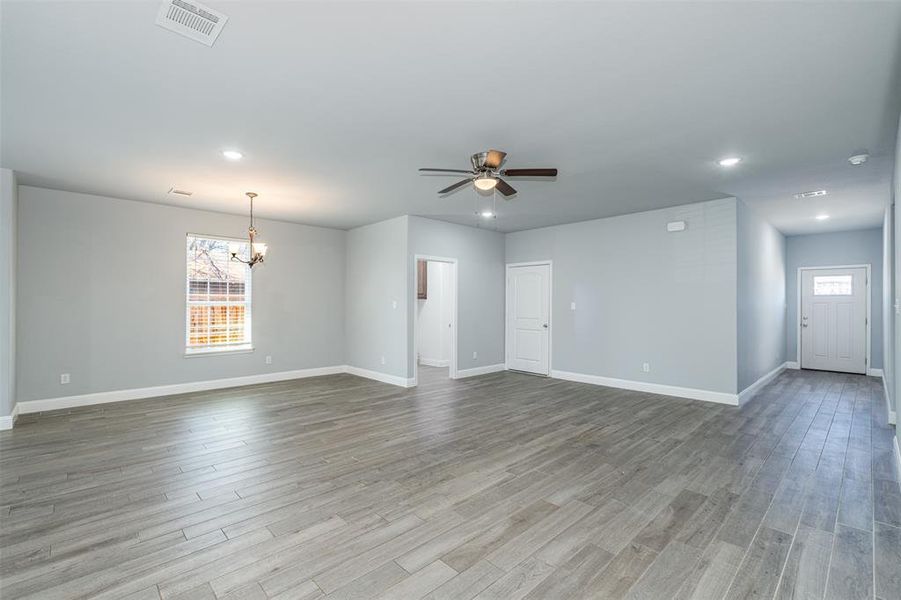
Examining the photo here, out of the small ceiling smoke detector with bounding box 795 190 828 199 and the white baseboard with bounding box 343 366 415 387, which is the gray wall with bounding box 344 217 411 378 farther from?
the small ceiling smoke detector with bounding box 795 190 828 199

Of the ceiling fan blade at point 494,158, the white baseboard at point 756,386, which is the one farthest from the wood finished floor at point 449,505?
the ceiling fan blade at point 494,158

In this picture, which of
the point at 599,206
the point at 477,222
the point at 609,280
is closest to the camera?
the point at 599,206

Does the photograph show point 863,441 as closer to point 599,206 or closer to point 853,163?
point 853,163

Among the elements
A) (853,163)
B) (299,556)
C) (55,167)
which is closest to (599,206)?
(853,163)

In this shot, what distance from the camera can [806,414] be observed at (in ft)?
16.6

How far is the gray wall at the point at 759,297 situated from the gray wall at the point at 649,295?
0.80ft

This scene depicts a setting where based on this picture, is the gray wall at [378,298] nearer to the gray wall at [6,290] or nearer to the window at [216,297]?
the window at [216,297]

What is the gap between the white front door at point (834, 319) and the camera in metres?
7.94

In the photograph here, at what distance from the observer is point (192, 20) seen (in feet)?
6.89

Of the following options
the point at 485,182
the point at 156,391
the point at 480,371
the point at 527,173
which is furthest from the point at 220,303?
the point at 527,173

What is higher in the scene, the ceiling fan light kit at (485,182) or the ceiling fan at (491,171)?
the ceiling fan at (491,171)

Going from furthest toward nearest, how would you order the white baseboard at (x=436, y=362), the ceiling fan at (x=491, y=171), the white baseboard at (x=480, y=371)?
the white baseboard at (x=436, y=362) → the white baseboard at (x=480, y=371) → the ceiling fan at (x=491, y=171)

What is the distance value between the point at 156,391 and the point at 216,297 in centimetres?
157

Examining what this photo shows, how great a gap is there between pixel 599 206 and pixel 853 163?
8.64 ft
